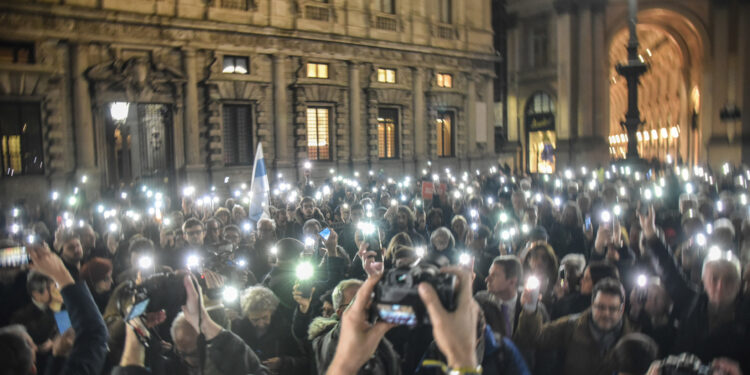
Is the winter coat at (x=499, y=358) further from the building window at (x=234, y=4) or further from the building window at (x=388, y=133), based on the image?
the building window at (x=388, y=133)

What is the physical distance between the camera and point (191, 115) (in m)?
23.1

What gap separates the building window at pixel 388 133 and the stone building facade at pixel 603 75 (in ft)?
41.8

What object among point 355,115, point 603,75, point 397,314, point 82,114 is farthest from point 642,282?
point 603,75

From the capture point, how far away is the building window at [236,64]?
2408cm

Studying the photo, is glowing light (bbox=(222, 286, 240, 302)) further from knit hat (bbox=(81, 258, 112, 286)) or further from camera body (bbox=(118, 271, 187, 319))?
camera body (bbox=(118, 271, 187, 319))

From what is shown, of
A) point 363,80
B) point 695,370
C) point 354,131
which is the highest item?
point 363,80

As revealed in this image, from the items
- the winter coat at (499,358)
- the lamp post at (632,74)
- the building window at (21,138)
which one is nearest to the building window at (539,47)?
the lamp post at (632,74)

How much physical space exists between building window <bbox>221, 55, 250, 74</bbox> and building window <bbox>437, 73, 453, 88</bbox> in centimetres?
1143

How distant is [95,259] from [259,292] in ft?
5.76

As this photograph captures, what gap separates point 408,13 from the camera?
2980 cm

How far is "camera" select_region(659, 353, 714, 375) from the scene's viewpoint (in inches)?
126

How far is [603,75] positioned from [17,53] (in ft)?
103

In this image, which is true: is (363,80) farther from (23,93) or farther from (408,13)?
(23,93)

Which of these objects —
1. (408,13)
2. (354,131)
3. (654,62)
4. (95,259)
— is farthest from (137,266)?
(654,62)
